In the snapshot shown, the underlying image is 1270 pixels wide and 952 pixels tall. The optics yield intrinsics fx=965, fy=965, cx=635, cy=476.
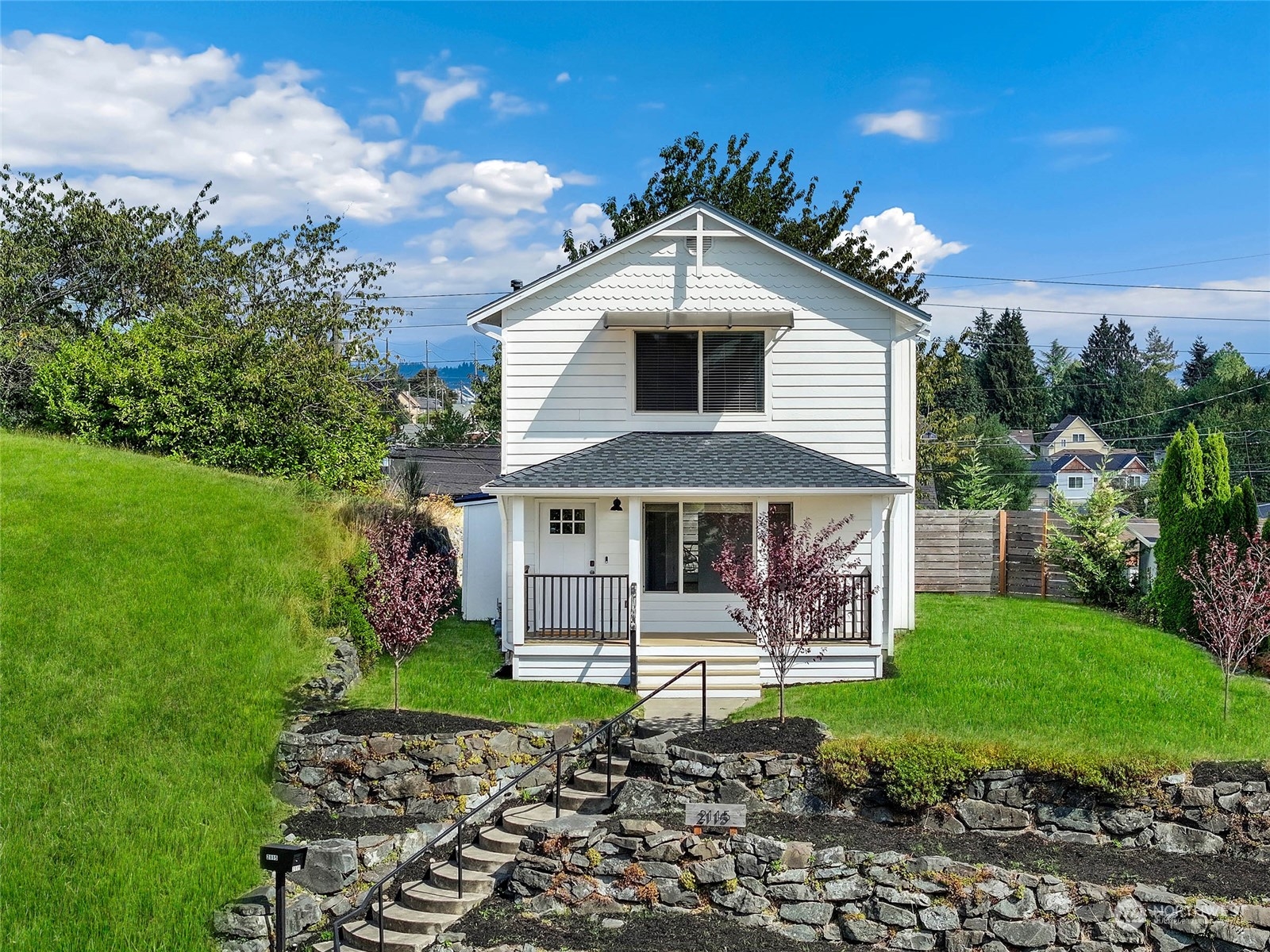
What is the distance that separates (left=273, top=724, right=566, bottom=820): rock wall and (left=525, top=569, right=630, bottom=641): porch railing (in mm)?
3505

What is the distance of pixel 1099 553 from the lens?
19844 millimetres

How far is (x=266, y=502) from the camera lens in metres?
17.3

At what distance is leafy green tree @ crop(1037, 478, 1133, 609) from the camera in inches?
774

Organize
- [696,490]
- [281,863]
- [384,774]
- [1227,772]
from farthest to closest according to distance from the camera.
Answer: [696,490] → [384,774] → [1227,772] → [281,863]

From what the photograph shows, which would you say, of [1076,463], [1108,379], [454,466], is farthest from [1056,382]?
[454,466]

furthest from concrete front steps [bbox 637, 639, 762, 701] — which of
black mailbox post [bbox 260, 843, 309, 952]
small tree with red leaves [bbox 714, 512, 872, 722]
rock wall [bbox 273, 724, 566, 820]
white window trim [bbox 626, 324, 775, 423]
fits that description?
black mailbox post [bbox 260, 843, 309, 952]

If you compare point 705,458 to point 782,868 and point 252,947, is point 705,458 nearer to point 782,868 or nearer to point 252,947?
point 782,868

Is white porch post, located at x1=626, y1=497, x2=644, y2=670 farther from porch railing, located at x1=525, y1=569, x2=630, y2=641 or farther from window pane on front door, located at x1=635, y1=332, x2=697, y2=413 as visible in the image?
window pane on front door, located at x1=635, y1=332, x2=697, y2=413

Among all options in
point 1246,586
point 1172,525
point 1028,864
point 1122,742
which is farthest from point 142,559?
point 1172,525

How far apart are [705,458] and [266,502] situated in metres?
8.01

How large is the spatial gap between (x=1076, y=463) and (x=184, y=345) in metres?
57.1

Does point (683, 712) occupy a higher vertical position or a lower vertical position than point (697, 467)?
lower

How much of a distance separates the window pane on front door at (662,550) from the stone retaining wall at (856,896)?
6.27m

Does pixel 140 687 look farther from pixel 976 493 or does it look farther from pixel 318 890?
pixel 976 493
